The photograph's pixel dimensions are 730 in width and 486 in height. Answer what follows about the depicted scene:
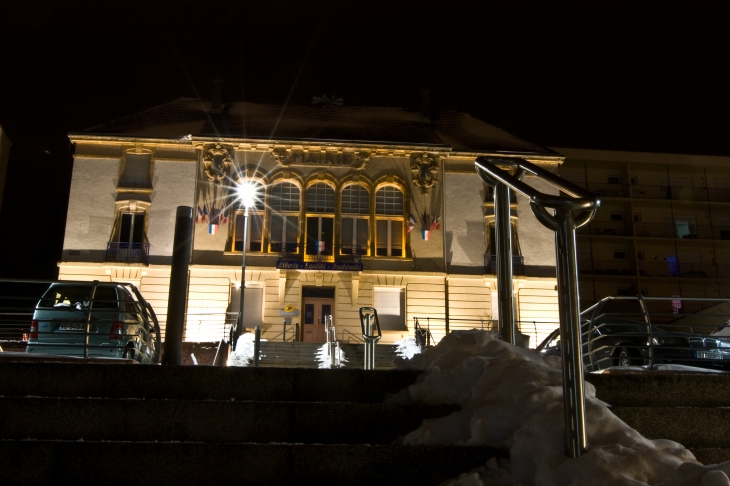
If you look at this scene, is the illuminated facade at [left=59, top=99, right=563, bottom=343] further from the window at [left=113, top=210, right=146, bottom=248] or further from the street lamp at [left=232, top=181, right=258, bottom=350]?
the street lamp at [left=232, top=181, right=258, bottom=350]

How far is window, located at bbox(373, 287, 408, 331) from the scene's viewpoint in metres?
32.9

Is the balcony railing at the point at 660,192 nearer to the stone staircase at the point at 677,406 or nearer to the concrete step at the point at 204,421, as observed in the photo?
the stone staircase at the point at 677,406

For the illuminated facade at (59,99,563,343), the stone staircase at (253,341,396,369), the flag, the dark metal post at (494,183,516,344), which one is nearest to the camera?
the dark metal post at (494,183,516,344)

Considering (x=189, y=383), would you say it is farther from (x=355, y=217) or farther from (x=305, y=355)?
(x=355, y=217)

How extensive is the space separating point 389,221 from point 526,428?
101ft

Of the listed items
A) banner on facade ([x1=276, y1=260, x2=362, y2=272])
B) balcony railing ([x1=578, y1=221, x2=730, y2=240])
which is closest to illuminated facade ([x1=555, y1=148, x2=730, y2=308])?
balcony railing ([x1=578, y1=221, x2=730, y2=240])

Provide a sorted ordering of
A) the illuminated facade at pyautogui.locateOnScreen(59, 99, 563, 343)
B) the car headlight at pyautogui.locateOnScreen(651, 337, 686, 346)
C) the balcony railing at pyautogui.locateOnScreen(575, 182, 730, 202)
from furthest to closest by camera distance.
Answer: the balcony railing at pyautogui.locateOnScreen(575, 182, 730, 202), the illuminated facade at pyautogui.locateOnScreen(59, 99, 563, 343), the car headlight at pyautogui.locateOnScreen(651, 337, 686, 346)

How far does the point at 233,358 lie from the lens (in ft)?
78.6

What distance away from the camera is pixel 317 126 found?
3597 cm

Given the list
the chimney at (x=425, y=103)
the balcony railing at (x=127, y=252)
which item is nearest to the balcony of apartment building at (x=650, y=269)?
the chimney at (x=425, y=103)

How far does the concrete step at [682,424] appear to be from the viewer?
4.55 meters

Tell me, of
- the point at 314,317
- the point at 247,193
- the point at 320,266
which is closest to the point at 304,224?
the point at 320,266

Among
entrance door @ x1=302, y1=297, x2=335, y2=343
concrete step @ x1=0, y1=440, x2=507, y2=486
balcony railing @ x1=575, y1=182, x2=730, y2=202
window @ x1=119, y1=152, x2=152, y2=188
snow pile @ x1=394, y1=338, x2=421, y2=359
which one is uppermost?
balcony railing @ x1=575, y1=182, x2=730, y2=202

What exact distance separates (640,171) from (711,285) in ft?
28.1
